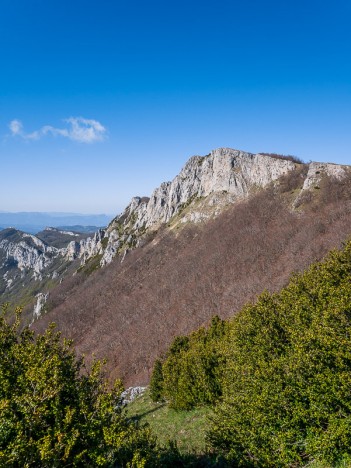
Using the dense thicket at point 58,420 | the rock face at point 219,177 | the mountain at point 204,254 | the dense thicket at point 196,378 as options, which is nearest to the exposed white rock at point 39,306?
the mountain at point 204,254

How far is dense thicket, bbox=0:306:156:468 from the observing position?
10109mm

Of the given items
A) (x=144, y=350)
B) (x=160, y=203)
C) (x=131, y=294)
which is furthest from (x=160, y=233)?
(x=144, y=350)

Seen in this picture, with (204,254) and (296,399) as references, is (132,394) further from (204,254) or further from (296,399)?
(204,254)

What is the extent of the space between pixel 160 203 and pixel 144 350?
123215 millimetres

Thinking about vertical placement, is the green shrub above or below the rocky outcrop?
below

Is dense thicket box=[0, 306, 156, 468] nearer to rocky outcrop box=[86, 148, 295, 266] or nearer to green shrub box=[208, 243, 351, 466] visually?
green shrub box=[208, 243, 351, 466]

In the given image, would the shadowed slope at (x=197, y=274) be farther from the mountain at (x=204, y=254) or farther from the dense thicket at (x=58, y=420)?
the dense thicket at (x=58, y=420)

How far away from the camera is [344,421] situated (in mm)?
14000

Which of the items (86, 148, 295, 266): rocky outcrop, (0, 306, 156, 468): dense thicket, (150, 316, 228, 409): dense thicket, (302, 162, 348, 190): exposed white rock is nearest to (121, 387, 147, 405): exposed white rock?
(150, 316, 228, 409): dense thicket

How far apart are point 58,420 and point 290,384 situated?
12856 mm

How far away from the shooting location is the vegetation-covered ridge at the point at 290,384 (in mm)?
14859

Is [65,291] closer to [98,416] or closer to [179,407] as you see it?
[179,407]

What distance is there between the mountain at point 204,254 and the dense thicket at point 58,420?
65.2 meters

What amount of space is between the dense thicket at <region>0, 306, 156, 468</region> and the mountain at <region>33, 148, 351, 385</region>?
6524cm
